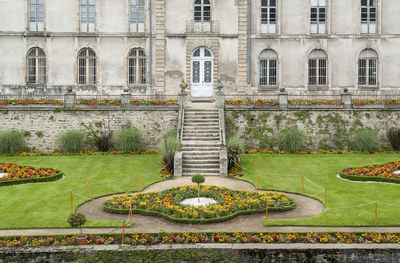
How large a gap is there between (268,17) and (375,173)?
1453cm

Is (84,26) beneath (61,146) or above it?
above

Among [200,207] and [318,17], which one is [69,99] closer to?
[200,207]

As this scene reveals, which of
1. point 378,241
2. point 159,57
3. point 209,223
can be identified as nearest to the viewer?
point 378,241

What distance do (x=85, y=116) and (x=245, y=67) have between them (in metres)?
11.0

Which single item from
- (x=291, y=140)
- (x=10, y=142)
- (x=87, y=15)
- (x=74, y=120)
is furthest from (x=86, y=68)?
(x=291, y=140)

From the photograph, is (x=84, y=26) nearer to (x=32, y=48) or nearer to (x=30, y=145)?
(x=32, y=48)

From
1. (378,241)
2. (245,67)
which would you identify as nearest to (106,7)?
(245,67)

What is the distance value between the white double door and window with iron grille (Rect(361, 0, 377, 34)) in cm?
1059

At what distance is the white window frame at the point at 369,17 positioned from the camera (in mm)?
27484

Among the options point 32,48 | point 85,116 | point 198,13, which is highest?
point 198,13

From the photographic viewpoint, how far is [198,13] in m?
27.0

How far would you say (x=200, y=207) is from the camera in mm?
12688

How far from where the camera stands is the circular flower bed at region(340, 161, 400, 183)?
52.4ft

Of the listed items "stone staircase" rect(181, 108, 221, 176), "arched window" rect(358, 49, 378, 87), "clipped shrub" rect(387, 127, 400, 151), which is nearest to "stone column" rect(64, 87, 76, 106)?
"stone staircase" rect(181, 108, 221, 176)
